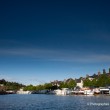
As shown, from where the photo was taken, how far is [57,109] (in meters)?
84.2

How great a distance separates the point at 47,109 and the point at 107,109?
1722cm

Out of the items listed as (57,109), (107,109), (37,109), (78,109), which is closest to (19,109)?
(37,109)

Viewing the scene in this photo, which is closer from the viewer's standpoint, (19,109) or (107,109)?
(107,109)

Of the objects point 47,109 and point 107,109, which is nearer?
point 107,109

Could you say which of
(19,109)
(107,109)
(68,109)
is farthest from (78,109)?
(19,109)

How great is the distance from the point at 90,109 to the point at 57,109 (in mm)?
9304

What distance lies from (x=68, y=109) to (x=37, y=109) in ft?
29.4

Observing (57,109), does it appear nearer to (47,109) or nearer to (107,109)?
(47,109)

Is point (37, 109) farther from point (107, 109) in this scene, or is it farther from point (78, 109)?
point (107, 109)

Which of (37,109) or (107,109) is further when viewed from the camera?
(37,109)

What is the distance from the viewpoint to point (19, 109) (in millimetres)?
85250

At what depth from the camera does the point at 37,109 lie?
85.6 m

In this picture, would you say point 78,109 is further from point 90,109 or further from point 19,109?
point 19,109

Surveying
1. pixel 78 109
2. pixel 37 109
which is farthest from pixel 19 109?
pixel 78 109
